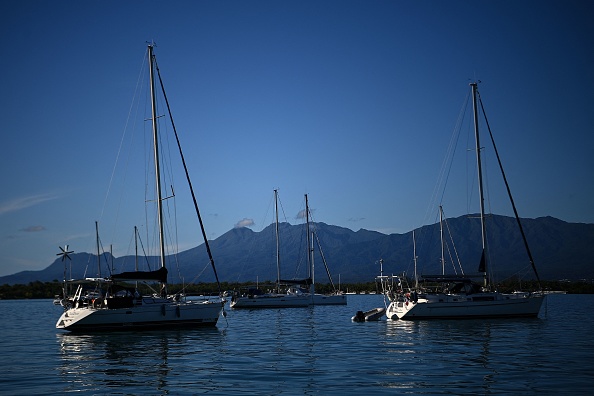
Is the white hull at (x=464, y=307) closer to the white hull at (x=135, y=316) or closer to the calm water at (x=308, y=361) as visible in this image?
the calm water at (x=308, y=361)

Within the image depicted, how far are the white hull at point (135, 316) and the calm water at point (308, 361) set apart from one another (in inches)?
34.0

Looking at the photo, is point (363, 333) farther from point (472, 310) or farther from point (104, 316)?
point (104, 316)

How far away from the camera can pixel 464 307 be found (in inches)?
2002

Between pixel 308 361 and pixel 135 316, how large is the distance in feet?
61.5

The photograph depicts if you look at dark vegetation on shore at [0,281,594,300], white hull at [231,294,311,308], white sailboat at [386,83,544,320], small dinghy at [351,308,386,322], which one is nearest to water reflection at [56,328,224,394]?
small dinghy at [351,308,386,322]

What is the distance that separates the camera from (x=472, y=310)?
50.8 meters

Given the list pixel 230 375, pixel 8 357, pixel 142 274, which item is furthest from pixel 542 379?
pixel 142 274

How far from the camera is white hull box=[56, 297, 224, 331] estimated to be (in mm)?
41969

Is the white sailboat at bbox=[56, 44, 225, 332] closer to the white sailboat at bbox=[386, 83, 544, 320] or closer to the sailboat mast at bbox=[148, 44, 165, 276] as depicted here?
the sailboat mast at bbox=[148, 44, 165, 276]

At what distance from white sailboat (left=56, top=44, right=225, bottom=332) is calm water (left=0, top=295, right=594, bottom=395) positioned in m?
0.98

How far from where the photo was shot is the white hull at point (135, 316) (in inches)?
1652

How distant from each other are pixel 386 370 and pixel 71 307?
88.8 feet

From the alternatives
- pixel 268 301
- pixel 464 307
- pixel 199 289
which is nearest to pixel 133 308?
pixel 464 307

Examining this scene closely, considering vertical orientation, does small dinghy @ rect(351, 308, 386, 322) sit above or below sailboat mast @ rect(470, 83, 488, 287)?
below
